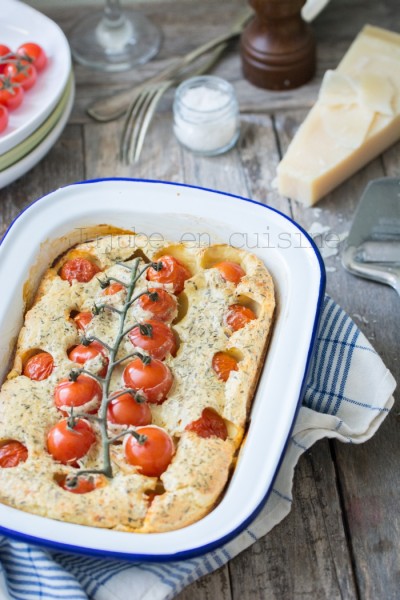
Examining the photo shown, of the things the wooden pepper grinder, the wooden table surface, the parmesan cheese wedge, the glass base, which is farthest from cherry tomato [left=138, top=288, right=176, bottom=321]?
the glass base

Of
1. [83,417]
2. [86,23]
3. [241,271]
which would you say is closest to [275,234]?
[241,271]

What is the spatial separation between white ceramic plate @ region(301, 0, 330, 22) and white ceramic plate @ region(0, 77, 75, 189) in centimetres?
86

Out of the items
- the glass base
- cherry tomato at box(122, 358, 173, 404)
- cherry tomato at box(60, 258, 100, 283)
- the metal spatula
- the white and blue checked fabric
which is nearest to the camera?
the white and blue checked fabric

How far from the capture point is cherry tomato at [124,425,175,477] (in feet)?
5.41

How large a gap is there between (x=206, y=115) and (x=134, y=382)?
1.12 m

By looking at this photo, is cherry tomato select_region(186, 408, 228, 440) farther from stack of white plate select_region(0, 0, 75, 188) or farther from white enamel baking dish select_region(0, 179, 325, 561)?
stack of white plate select_region(0, 0, 75, 188)

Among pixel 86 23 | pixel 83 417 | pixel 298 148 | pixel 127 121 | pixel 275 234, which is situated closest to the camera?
pixel 83 417

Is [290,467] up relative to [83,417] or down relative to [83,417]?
down

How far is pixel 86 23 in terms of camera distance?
3.15 m

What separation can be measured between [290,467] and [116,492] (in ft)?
1.36

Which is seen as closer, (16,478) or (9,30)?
(16,478)

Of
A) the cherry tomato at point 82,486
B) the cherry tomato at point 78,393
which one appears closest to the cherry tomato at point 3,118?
A: the cherry tomato at point 78,393

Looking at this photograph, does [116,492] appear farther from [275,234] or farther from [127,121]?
[127,121]

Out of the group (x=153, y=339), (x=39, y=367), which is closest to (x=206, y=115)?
(x=153, y=339)
